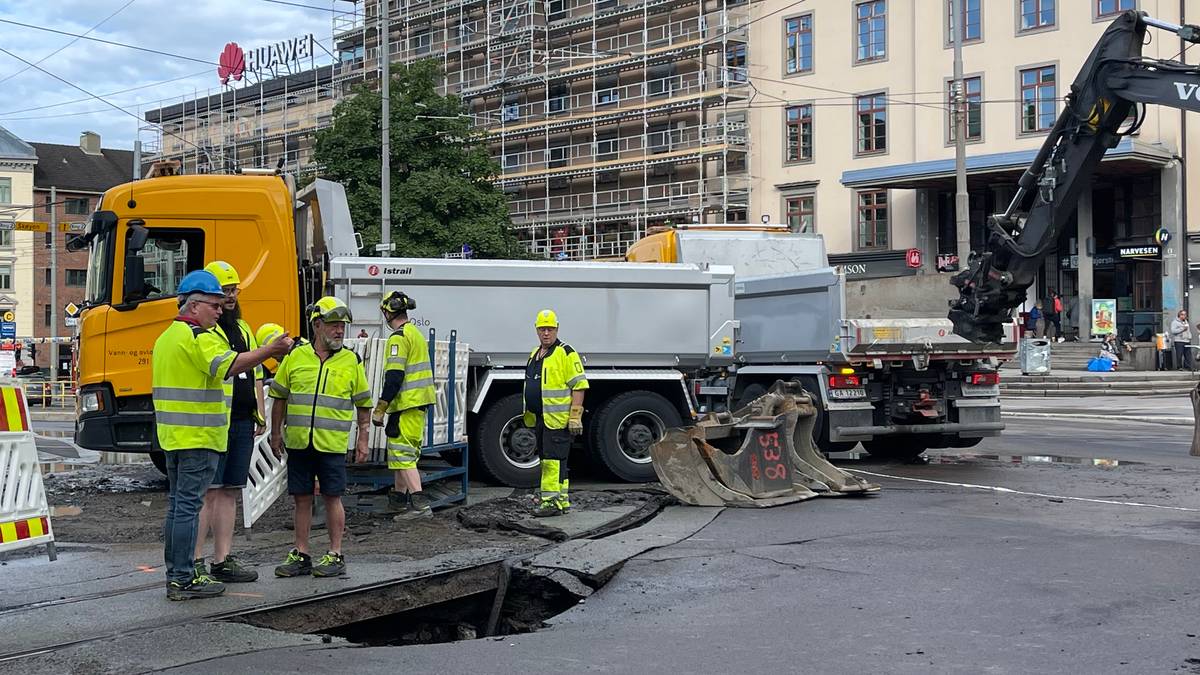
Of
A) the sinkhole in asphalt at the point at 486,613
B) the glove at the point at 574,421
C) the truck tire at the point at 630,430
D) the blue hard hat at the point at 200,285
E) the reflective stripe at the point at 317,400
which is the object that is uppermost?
the blue hard hat at the point at 200,285

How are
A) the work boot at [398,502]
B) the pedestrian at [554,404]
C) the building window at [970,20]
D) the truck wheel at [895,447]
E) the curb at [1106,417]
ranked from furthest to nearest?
1. the building window at [970,20]
2. the curb at [1106,417]
3. the truck wheel at [895,447]
4. the pedestrian at [554,404]
5. the work boot at [398,502]

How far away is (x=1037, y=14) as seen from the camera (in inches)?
1618

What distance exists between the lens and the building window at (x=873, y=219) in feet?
147

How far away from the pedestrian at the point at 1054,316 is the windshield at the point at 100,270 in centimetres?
3272

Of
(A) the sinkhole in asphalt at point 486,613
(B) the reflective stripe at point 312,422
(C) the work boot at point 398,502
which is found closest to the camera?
(A) the sinkhole in asphalt at point 486,613

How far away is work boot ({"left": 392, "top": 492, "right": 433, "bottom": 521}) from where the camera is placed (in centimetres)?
1006

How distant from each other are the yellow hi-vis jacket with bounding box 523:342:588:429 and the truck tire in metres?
2.21

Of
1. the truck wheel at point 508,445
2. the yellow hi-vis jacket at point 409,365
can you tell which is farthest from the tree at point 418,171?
the yellow hi-vis jacket at point 409,365

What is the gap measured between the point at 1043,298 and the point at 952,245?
3622 mm

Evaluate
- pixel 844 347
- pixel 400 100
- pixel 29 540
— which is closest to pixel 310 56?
pixel 400 100

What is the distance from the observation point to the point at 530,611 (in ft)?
24.8

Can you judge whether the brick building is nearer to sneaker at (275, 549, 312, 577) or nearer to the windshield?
the windshield

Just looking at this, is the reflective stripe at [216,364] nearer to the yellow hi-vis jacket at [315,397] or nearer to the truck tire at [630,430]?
the yellow hi-vis jacket at [315,397]

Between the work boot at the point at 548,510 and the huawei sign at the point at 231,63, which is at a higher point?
the huawei sign at the point at 231,63
